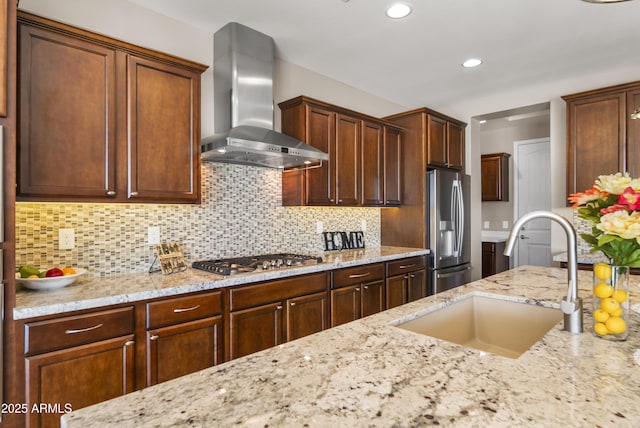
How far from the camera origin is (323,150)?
3.34 metres

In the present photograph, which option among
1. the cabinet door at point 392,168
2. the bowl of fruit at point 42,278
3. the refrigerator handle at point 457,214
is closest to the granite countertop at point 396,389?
the bowl of fruit at point 42,278

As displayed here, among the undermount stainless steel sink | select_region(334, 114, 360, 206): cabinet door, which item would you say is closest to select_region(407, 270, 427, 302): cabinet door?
select_region(334, 114, 360, 206): cabinet door

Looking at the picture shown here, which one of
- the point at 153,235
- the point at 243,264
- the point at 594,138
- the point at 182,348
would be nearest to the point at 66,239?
the point at 153,235

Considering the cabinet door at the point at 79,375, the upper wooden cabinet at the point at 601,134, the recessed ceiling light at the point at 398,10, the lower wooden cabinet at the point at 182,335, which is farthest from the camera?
the upper wooden cabinet at the point at 601,134

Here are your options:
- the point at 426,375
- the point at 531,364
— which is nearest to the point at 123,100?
the point at 426,375

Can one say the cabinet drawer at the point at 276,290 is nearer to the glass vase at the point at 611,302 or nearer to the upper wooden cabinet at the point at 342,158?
the upper wooden cabinet at the point at 342,158

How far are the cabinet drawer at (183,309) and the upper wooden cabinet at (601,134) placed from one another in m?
3.53

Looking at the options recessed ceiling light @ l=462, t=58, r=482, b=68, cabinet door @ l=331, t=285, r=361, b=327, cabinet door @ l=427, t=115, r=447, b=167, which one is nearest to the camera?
cabinet door @ l=331, t=285, r=361, b=327

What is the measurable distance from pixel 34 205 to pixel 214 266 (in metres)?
1.07

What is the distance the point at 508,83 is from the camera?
4070 mm

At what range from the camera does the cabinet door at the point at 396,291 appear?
3.44 m

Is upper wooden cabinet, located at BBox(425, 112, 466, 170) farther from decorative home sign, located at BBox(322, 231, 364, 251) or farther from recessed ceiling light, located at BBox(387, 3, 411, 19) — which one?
recessed ceiling light, located at BBox(387, 3, 411, 19)

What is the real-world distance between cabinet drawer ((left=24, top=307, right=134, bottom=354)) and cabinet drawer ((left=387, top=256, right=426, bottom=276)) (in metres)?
2.29

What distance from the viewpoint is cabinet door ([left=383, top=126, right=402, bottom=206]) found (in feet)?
13.1
